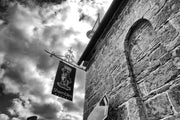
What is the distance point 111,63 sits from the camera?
116 inches

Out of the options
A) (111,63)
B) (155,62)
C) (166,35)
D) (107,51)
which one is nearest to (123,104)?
(155,62)

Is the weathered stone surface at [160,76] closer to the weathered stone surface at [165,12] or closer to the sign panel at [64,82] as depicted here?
the weathered stone surface at [165,12]

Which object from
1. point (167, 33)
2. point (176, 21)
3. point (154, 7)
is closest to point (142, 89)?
point (167, 33)

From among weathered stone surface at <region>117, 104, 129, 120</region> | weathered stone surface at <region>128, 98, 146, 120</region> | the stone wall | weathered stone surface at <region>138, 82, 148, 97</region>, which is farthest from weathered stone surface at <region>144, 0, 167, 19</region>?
weathered stone surface at <region>117, 104, 129, 120</region>

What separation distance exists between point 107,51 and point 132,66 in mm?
1100

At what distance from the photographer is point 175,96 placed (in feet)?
4.52

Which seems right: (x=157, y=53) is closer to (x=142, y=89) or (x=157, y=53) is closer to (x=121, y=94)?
(x=142, y=89)

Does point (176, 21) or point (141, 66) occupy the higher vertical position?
point (176, 21)

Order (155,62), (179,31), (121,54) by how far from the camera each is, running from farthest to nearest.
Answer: (121,54) < (155,62) < (179,31)

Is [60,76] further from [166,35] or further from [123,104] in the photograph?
[166,35]

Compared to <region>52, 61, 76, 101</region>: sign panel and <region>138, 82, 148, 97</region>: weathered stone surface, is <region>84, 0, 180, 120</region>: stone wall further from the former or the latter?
<region>52, 61, 76, 101</region>: sign panel

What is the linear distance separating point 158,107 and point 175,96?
1.03 ft

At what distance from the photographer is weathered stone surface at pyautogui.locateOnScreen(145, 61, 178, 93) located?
60.2 inches

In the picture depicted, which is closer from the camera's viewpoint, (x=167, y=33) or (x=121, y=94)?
(x=167, y=33)
